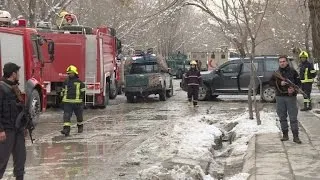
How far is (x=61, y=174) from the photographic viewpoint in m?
8.54

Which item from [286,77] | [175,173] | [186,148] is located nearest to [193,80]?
[286,77]

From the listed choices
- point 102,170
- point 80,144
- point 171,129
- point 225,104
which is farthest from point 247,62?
point 102,170

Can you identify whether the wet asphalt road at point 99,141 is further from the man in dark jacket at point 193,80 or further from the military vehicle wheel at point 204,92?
the military vehicle wheel at point 204,92

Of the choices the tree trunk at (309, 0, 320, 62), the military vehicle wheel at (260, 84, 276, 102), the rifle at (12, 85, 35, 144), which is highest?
the tree trunk at (309, 0, 320, 62)

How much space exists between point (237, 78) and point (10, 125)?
15982 millimetres

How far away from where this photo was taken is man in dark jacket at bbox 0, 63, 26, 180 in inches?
Answer: 275

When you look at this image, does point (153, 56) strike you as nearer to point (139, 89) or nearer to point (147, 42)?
point (139, 89)

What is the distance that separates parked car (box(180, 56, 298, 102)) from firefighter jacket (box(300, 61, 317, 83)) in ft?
15.0

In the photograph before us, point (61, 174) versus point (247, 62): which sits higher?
point (247, 62)

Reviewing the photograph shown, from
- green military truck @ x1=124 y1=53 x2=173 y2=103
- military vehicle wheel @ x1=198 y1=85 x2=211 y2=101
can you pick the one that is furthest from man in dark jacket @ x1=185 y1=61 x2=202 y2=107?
green military truck @ x1=124 y1=53 x2=173 y2=103

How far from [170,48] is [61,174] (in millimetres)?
52742

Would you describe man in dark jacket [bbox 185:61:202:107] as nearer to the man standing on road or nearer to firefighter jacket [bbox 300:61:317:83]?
firefighter jacket [bbox 300:61:317:83]

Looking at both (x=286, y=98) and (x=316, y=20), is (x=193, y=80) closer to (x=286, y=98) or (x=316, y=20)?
(x=316, y=20)

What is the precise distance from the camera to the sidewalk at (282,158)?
7.36 m
